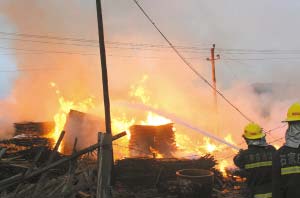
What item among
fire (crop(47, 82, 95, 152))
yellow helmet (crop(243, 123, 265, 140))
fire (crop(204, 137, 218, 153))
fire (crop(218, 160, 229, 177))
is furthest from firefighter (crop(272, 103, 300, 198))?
fire (crop(204, 137, 218, 153))

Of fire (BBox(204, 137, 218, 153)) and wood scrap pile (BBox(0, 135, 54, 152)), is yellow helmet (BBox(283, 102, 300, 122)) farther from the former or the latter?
fire (BBox(204, 137, 218, 153))

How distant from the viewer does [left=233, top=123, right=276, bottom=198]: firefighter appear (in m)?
5.19

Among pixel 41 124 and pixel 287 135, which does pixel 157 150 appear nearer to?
pixel 41 124

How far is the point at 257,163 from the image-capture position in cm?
521

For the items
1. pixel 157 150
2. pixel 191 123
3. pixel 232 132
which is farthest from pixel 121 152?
pixel 232 132

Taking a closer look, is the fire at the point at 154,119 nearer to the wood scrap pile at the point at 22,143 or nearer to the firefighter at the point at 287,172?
the wood scrap pile at the point at 22,143

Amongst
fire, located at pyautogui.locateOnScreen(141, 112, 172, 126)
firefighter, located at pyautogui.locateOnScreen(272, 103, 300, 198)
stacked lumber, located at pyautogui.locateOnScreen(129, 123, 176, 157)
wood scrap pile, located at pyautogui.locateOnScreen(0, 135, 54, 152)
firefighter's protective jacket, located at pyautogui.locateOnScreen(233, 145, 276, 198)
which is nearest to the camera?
firefighter, located at pyautogui.locateOnScreen(272, 103, 300, 198)

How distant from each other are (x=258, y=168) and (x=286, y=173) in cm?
97

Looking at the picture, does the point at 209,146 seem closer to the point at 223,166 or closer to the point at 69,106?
the point at 223,166

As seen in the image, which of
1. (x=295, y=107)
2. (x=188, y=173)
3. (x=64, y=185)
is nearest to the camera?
(x=295, y=107)

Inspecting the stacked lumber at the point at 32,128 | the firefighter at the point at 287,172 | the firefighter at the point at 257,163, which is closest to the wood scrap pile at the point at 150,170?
the firefighter at the point at 257,163

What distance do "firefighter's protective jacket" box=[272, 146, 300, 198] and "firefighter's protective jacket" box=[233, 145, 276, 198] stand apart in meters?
0.88

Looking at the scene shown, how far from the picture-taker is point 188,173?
1246cm

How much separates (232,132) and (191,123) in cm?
395
